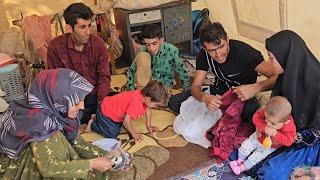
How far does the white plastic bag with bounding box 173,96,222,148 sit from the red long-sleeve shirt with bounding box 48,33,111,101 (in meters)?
0.58

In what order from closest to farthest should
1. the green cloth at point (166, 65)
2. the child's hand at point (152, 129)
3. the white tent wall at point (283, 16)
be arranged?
the child's hand at point (152, 129)
the white tent wall at point (283, 16)
the green cloth at point (166, 65)

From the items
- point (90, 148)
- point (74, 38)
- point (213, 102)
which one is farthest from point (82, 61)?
point (213, 102)

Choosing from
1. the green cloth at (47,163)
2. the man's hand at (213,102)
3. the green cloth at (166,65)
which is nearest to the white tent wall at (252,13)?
the green cloth at (166,65)

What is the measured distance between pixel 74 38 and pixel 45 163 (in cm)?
112

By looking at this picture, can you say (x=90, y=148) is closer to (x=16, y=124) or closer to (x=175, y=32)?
(x=16, y=124)

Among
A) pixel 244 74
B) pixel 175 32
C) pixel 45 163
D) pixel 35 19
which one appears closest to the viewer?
pixel 45 163

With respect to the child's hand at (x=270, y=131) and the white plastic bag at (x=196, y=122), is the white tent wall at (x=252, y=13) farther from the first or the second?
the child's hand at (x=270, y=131)

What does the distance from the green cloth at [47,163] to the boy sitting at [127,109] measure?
61 cm

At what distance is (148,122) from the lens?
238cm

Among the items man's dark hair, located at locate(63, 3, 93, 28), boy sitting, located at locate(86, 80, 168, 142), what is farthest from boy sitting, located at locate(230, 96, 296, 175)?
man's dark hair, located at locate(63, 3, 93, 28)

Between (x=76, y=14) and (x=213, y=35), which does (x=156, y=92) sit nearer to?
(x=213, y=35)

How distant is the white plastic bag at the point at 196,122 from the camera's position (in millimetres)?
2236

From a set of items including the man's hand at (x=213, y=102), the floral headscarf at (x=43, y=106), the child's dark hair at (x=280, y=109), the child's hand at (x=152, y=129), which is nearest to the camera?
the floral headscarf at (x=43, y=106)

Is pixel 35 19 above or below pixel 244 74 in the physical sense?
above
